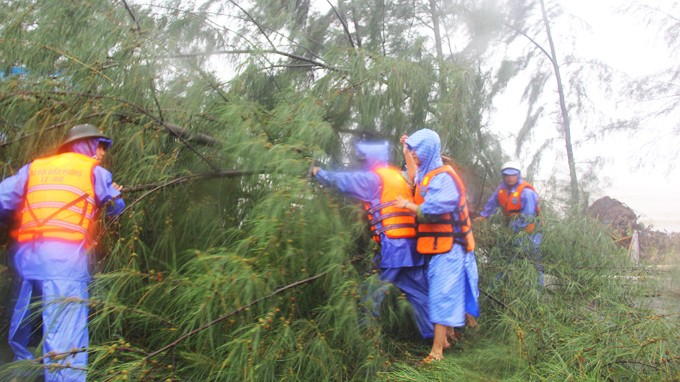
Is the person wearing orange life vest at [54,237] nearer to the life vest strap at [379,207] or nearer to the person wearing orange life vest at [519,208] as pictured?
the life vest strap at [379,207]

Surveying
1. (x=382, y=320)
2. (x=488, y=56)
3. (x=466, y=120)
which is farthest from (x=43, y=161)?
(x=488, y=56)

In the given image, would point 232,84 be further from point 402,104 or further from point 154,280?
point 154,280

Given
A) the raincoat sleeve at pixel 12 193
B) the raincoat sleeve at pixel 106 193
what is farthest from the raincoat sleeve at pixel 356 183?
the raincoat sleeve at pixel 12 193

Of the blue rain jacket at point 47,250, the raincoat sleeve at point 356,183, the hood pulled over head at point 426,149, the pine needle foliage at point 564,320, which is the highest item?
the hood pulled over head at point 426,149

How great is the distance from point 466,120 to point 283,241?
202 centimetres

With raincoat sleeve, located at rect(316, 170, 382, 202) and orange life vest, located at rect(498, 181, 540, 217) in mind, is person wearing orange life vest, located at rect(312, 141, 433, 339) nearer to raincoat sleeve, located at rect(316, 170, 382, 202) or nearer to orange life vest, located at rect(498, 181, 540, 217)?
raincoat sleeve, located at rect(316, 170, 382, 202)

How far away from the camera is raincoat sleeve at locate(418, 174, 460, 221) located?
321 centimetres

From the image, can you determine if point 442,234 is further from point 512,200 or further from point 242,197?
point 512,200

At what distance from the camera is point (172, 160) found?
125 inches

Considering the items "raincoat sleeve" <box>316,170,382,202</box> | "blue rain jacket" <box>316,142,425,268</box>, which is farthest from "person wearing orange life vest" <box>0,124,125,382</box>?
"blue rain jacket" <box>316,142,425,268</box>

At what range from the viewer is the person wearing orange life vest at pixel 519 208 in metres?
3.88

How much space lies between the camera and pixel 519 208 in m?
4.32

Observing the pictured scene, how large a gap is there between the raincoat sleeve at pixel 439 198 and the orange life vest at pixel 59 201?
6.02 feet

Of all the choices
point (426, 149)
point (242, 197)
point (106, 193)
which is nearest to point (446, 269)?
point (426, 149)
